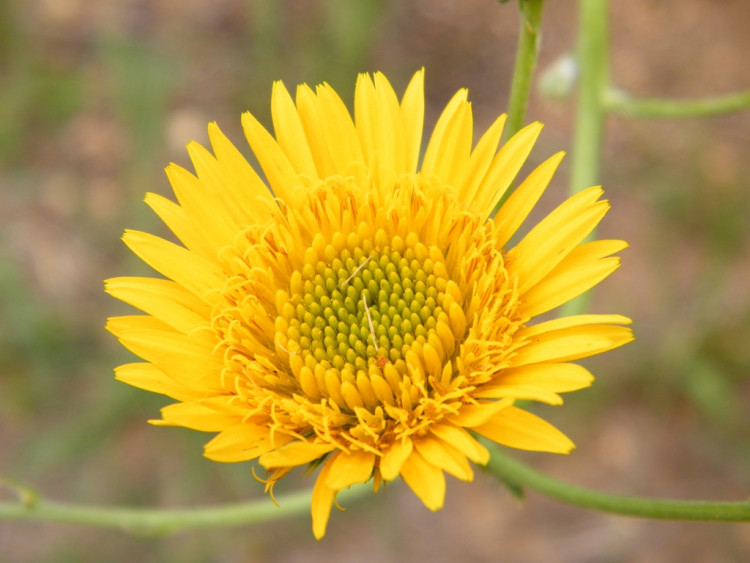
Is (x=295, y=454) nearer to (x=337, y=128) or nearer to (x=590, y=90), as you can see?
(x=337, y=128)

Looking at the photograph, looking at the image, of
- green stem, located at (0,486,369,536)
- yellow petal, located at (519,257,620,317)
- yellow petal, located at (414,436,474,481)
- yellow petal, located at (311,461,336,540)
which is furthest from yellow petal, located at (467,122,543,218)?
green stem, located at (0,486,369,536)

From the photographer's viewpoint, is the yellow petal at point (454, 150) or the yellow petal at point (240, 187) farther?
the yellow petal at point (240, 187)

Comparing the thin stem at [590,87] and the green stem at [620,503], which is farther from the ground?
the thin stem at [590,87]

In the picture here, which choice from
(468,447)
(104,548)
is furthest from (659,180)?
(104,548)

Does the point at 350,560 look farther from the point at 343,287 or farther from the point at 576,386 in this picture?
the point at 576,386

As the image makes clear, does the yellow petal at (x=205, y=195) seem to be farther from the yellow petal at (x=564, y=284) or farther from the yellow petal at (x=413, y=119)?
the yellow petal at (x=564, y=284)

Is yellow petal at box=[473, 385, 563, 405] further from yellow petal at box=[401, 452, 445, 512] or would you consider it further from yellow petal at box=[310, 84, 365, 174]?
yellow petal at box=[310, 84, 365, 174]

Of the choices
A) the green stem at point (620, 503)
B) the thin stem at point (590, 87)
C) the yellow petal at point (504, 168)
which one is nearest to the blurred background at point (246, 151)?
the thin stem at point (590, 87)
